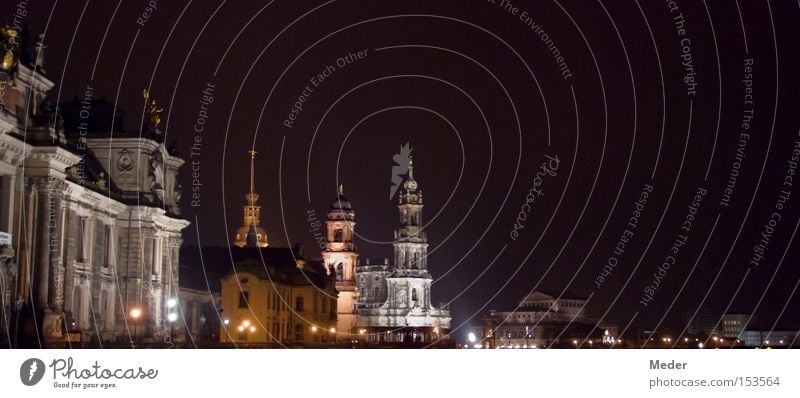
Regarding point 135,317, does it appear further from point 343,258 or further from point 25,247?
point 343,258

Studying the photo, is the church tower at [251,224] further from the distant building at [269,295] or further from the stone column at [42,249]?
the stone column at [42,249]

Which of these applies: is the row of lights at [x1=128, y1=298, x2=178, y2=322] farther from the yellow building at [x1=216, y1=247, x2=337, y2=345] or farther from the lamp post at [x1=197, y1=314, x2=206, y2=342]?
Answer: the yellow building at [x1=216, y1=247, x2=337, y2=345]

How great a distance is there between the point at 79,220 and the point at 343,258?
94810 millimetres

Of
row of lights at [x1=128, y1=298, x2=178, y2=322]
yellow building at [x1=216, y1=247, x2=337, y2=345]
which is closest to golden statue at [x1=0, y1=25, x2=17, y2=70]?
row of lights at [x1=128, y1=298, x2=178, y2=322]

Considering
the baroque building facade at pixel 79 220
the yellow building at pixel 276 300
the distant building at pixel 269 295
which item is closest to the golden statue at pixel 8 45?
the baroque building facade at pixel 79 220

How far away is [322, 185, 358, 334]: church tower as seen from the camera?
541 feet

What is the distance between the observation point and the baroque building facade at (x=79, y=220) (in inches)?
2322

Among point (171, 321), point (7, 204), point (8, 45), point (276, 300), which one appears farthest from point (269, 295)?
point (8, 45)

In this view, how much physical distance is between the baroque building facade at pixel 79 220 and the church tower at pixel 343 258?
73.1m
